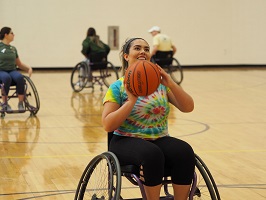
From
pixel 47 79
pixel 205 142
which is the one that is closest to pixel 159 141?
pixel 205 142

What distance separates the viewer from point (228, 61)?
17.2 metres

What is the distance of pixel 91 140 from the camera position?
23.5 ft

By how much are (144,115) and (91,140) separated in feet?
11.7

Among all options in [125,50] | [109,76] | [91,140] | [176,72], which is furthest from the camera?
[176,72]

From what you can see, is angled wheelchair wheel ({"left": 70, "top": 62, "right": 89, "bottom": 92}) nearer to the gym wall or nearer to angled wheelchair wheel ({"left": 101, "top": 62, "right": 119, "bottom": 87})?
angled wheelchair wheel ({"left": 101, "top": 62, "right": 119, "bottom": 87})

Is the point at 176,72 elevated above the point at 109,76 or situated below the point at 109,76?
below

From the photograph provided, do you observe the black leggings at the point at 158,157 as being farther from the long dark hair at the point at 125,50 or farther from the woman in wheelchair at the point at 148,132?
the long dark hair at the point at 125,50

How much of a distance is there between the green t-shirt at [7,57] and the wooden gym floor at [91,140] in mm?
683

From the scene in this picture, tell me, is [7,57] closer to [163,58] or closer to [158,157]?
[163,58]

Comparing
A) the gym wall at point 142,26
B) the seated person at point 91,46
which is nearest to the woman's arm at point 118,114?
the seated person at point 91,46

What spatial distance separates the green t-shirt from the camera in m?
8.53

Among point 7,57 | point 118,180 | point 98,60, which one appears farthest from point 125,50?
point 98,60

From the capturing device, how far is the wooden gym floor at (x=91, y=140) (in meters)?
5.12

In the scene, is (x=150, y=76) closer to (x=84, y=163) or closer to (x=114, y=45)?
(x=84, y=163)
